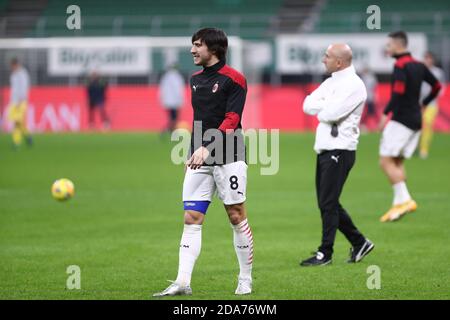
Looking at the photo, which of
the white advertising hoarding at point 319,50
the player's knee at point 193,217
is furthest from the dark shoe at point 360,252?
the white advertising hoarding at point 319,50

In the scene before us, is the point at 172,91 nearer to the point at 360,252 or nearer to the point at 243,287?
the point at 360,252

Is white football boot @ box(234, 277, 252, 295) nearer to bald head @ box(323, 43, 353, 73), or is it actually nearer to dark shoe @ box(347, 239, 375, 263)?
dark shoe @ box(347, 239, 375, 263)

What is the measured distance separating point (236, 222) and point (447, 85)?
2918 cm

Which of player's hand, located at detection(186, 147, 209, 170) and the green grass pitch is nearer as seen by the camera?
player's hand, located at detection(186, 147, 209, 170)

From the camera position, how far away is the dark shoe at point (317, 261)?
1034 cm

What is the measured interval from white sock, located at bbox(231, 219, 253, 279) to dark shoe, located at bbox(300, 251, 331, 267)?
5.64ft

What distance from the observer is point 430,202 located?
1591 cm

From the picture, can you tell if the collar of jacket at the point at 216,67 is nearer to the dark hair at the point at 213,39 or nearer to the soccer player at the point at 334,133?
the dark hair at the point at 213,39

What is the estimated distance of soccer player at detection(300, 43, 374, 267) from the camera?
34.1 ft

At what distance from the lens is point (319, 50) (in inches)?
1500

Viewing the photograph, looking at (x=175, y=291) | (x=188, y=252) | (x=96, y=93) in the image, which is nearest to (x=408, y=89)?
(x=188, y=252)

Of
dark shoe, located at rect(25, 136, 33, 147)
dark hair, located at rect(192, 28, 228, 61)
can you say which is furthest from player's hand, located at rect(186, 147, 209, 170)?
dark shoe, located at rect(25, 136, 33, 147)

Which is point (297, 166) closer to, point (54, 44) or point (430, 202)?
point (430, 202)
